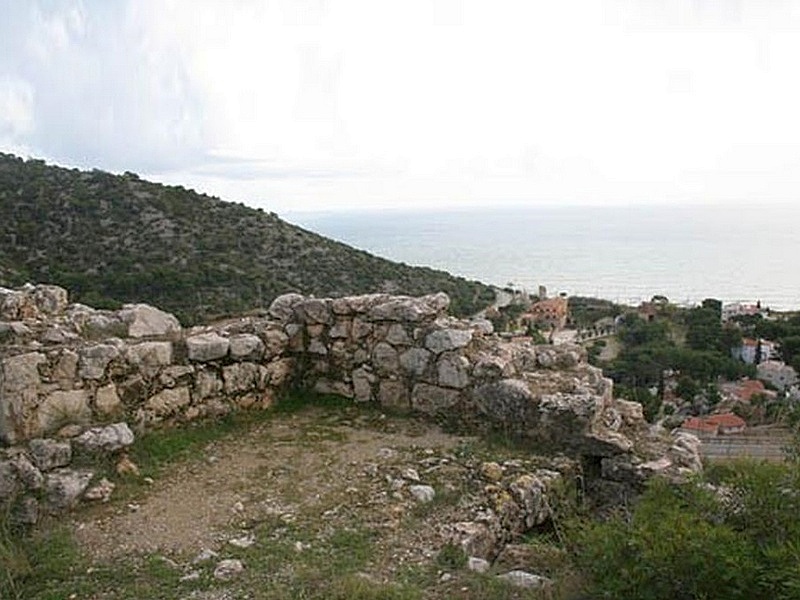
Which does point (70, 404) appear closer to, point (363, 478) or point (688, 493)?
point (363, 478)

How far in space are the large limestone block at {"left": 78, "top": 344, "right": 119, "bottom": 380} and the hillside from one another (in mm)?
12903

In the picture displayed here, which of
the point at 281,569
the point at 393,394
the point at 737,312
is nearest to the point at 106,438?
the point at 281,569

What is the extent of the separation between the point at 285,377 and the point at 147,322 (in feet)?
4.88

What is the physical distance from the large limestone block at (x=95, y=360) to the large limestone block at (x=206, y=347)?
77 cm

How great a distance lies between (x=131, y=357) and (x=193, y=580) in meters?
2.58

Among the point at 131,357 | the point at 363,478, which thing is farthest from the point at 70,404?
the point at 363,478

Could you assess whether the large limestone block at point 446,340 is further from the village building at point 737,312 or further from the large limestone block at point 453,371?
the village building at point 737,312

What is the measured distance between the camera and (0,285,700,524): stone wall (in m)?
5.66

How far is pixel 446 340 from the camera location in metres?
7.06

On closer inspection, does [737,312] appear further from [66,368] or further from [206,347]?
[66,368]

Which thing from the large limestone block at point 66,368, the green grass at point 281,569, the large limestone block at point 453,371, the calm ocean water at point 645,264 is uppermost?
the large limestone block at point 66,368

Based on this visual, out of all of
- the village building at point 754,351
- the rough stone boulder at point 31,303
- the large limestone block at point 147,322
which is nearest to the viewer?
the rough stone boulder at point 31,303

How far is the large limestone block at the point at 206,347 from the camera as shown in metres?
6.75

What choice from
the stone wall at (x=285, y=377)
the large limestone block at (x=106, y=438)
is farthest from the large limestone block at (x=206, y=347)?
the large limestone block at (x=106, y=438)
